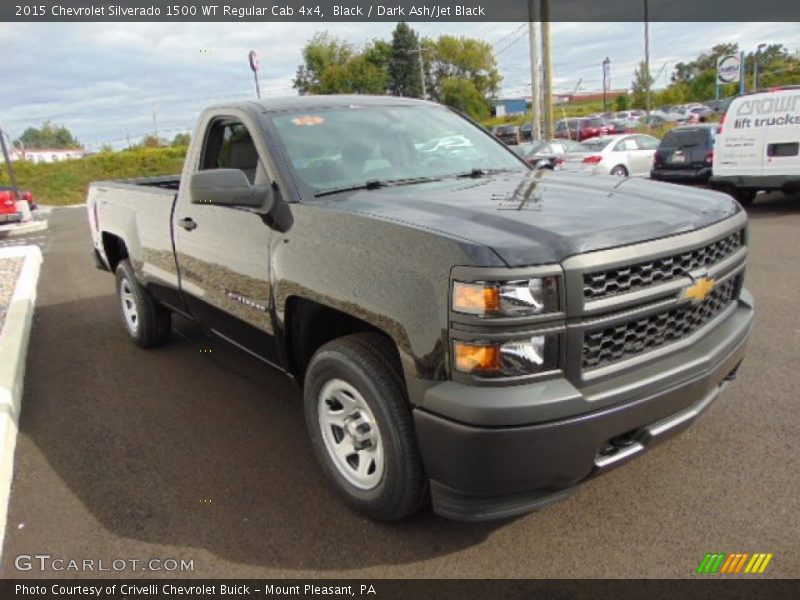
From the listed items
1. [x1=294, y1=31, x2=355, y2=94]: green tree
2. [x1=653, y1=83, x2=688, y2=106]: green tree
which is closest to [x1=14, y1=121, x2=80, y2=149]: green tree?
[x1=294, y1=31, x2=355, y2=94]: green tree

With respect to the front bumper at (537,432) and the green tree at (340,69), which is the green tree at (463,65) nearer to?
the green tree at (340,69)

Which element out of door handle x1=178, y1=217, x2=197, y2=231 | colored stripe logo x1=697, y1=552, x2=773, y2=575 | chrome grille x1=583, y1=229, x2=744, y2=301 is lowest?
colored stripe logo x1=697, y1=552, x2=773, y2=575

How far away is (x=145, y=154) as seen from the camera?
131 feet

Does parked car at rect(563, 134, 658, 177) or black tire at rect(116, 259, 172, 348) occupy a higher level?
parked car at rect(563, 134, 658, 177)

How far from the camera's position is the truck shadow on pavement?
269 centimetres

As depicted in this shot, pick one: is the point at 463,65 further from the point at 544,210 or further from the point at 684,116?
the point at 544,210

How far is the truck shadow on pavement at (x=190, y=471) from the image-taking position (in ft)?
8.81

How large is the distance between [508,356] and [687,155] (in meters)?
12.7

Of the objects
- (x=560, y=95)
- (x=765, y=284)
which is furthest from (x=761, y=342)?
(x=560, y=95)

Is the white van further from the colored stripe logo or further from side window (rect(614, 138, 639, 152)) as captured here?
the colored stripe logo

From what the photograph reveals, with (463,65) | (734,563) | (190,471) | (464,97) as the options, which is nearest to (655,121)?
(464,97)

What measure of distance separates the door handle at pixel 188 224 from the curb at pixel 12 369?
1.61m

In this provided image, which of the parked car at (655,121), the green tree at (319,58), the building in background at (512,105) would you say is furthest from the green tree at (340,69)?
the parked car at (655,121)
